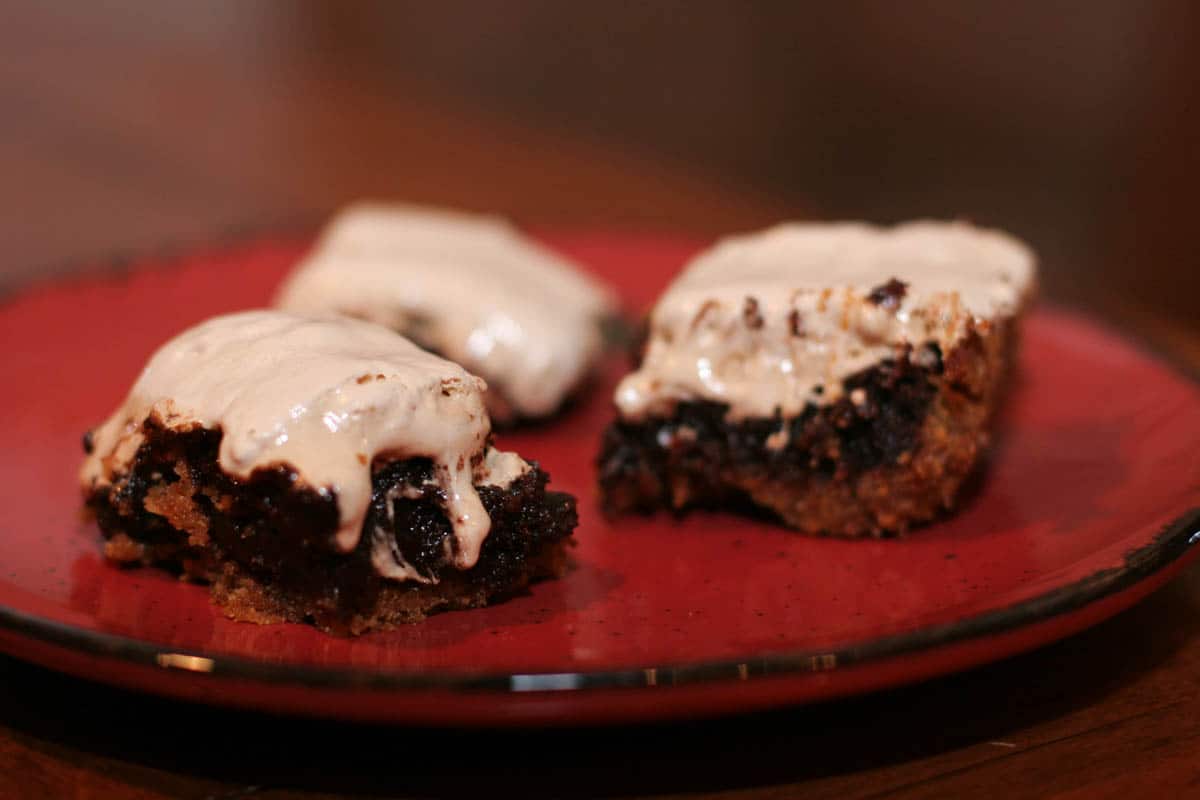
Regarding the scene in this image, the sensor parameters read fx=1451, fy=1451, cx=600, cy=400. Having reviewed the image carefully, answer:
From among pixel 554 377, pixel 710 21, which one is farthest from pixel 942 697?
pixel 710 21

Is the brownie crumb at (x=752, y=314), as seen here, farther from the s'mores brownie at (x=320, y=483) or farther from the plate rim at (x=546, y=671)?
the plate rim at (x=546, y=671)

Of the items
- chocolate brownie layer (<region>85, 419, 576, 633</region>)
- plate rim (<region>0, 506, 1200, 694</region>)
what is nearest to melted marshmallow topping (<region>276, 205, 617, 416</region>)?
chocolate brownie layer (<region>85, 419, 576, 633</region>)

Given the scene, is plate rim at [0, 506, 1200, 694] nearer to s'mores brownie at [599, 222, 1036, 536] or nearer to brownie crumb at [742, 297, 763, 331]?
s'mores brownie at [599, 222, 1036, 536]

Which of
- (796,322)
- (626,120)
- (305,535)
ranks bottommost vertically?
(305,535)

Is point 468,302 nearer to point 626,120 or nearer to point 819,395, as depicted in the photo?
point 819,395

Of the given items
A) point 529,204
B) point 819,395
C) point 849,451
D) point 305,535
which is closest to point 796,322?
point 819,395

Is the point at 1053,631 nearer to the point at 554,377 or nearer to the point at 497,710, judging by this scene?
the point at 497,710
